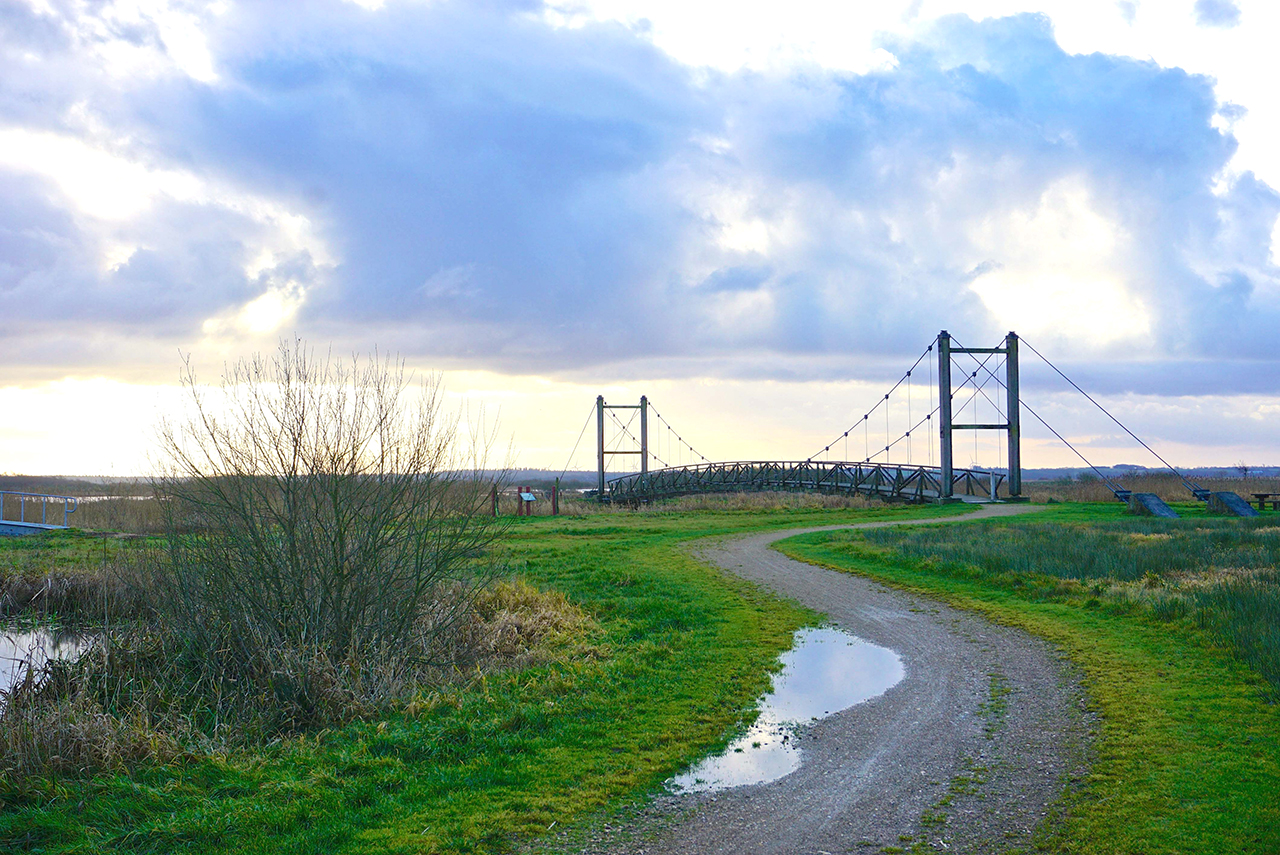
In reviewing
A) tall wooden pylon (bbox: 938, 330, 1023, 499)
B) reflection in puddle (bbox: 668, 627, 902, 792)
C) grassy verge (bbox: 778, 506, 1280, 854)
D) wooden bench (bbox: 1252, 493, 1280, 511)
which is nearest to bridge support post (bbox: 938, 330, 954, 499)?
tall wooden pylon (bbox: 938, 330, 1023, 499)

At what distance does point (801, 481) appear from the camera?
143ft

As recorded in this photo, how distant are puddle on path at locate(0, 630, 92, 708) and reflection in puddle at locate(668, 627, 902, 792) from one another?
7611mm

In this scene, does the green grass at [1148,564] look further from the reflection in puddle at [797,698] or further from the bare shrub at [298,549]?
the bare shrub at [298,549]

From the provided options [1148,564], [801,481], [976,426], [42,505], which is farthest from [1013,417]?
[42,505]

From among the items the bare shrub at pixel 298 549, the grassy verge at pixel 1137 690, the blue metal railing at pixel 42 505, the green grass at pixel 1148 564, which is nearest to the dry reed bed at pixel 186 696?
the bare shrub at pixel 298 549

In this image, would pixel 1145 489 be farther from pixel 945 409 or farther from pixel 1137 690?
pixel 1137 690

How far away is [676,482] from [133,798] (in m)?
44.2

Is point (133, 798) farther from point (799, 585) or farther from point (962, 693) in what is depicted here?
point (799, 585)

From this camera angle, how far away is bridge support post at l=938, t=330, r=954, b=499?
3503 centimetres

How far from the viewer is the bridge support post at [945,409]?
35.0m

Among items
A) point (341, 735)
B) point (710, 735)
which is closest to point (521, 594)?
point (341, 735)

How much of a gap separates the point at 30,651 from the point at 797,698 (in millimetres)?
8497

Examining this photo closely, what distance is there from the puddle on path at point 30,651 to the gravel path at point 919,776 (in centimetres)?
787

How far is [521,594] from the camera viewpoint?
13.0 m
